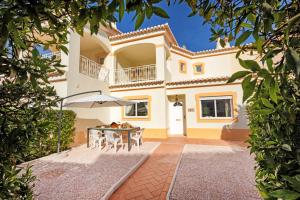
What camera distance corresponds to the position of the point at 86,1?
1123 mm

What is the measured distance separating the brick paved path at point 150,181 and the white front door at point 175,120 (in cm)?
675

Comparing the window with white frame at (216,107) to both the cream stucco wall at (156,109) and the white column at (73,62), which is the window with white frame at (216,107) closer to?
the cream stucco wall at (156,109)

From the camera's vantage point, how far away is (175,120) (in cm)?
1305

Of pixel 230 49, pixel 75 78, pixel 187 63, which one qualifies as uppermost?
pixel 230 49

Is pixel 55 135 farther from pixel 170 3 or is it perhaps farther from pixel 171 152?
pixel 170 3

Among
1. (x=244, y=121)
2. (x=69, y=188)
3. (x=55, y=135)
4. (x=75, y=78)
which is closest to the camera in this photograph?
(x=69, y=188)

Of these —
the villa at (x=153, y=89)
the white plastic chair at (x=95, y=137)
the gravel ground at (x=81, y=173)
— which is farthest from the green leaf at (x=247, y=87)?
the villa at (x=153, y=89)

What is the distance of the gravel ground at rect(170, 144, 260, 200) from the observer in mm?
3559

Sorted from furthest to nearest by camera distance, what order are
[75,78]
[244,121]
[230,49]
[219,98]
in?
[230,49] < [219,98] < [244,121] < [75,78]

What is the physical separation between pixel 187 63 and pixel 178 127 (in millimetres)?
7034

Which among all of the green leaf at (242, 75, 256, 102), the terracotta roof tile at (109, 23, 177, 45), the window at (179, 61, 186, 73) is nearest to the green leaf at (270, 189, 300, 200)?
the green leaf at (242, 75, 256, 102)

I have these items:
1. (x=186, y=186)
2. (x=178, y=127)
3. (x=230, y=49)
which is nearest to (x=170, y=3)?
(x=186, y=186)

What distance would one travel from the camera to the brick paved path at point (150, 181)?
12.1 feet

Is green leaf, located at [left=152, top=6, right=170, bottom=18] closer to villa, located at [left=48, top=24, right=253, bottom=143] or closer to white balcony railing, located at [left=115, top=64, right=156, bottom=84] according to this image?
villa, located at [left=48, top=24, right=253, bottom=143]
